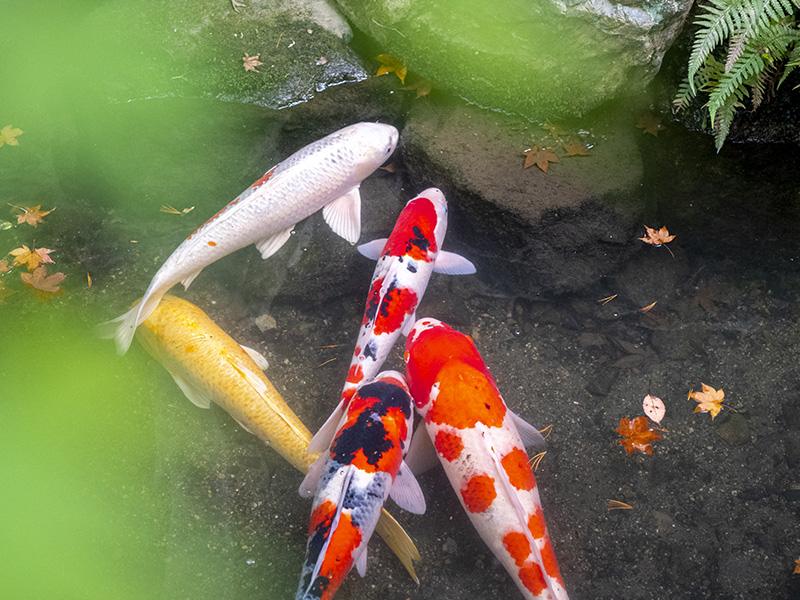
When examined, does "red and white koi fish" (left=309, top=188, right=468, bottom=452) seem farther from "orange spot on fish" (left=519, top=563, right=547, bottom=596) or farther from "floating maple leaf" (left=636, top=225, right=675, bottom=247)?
"floating maple leaf" (left=636, top=225, right=675, bottom=247)

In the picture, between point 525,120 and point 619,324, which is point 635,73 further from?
point 619,324

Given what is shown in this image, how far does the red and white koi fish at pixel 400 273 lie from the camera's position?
10.6ft

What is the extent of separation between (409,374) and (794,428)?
2374mm

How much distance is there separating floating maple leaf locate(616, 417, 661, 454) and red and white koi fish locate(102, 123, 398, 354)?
2.14m

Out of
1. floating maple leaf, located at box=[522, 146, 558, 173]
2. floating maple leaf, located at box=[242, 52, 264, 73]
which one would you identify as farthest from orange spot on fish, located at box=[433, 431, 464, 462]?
floating maple leaf, located at box=[242, 52, 264, 73]

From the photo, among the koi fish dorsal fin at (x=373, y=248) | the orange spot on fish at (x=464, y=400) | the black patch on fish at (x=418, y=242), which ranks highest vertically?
the black patch on fish at (x=418, y=242)

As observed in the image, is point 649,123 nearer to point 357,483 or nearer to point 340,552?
point 357,483

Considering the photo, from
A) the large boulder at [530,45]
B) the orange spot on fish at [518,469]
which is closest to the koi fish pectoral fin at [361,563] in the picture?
the orange spot on fish at [518,469]

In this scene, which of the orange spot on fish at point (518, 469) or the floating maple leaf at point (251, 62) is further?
the floating maple leaf at point (251, 62)

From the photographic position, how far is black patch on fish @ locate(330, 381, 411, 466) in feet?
9.05

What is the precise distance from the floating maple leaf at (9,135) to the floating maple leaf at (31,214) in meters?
0.63

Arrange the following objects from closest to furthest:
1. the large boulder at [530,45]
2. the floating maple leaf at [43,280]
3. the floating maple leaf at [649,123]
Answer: the floating maple leaf at [43,280]
the large boulder at [530,45]
the floating maple leaf at [649,123]

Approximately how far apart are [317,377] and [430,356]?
840 mm

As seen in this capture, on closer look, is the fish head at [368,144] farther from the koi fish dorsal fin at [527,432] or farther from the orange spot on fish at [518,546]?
the orange spot on fish at [518,546]
